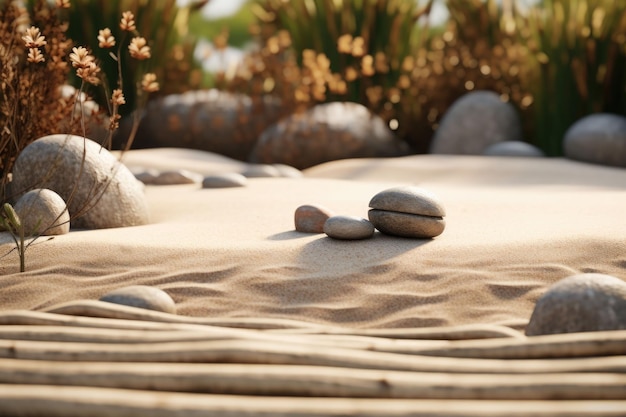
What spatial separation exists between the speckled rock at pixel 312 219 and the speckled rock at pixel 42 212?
1.13 metres

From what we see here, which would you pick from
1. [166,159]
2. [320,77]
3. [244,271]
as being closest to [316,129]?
[320,77]

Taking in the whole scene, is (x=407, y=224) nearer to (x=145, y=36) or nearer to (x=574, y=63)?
(x=574, y=63)

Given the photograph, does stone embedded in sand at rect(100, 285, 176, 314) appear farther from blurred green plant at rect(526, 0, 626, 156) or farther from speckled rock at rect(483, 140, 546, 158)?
blurred green plant at rect(526, 0, 626, 156)

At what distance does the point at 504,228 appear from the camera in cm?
417

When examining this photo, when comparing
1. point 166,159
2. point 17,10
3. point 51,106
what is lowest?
point 166,159

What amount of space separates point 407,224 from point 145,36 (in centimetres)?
731

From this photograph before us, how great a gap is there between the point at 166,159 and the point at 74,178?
13.6 ft

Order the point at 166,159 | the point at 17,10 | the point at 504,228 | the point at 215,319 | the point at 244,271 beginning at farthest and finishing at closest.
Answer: the point at 166,159, the point at 17,10, the point at 504,228, the point at 244,271, the point at 215,319

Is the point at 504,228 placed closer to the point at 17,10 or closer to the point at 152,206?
the point at 152,206

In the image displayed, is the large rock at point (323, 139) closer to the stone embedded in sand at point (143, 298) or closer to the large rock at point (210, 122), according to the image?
the large rock at point (210, 122)

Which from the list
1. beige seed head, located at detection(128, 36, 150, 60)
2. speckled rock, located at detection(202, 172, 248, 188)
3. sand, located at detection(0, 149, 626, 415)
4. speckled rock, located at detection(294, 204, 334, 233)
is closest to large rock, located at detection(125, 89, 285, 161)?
speckled rock, located at detection(202, 172, 248, 188)

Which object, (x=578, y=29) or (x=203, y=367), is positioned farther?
(x=578, y=29)

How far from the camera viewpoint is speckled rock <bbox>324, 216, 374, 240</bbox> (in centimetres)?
382

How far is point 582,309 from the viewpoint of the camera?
2.77 metres
